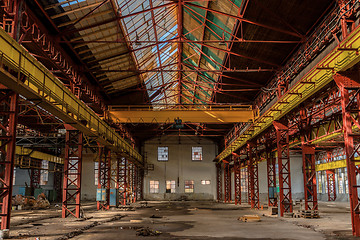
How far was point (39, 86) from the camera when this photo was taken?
12750 mm

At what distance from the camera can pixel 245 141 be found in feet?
97.2

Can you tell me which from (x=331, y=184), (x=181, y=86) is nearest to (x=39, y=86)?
(x=181, y=86)

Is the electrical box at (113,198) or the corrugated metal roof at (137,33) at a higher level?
the corrugated metal roof at (137,33)

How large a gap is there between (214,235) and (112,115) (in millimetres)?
16980

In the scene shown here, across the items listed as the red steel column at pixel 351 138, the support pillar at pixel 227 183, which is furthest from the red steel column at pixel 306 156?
the support pillar at pixel 227 183

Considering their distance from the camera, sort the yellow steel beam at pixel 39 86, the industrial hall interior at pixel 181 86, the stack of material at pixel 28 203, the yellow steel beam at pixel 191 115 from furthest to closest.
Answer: the stack of material at pixel 28 203 → the yellow steel beam at pixel 191 115 → the industrial hall interior at pixel 181 86 → the yellow steel beam at pixel 39 86

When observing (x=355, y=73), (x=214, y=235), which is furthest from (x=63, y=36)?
(x=355, y=73)

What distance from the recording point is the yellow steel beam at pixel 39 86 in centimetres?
1062

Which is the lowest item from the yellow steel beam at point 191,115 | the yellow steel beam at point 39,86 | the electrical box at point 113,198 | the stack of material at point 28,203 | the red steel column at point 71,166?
the stack of material at point 28,203

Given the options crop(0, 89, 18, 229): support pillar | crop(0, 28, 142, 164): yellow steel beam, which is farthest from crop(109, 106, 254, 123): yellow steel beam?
crop(0, 89, 18, 229): support pillar

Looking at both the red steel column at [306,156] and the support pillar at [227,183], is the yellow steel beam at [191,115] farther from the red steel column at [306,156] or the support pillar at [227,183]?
the support pillar at [227,183]

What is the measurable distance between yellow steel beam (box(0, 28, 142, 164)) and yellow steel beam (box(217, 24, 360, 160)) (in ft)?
35.7

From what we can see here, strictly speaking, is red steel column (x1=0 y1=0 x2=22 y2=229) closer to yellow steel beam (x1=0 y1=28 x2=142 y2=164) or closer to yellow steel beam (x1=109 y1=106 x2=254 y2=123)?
yellow steel beam (x1=0 y1=28 x2=142 y2=164)

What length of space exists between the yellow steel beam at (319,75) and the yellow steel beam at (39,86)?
1087 cm
